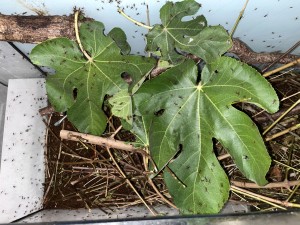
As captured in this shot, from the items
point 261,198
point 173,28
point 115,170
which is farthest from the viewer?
point 115,170

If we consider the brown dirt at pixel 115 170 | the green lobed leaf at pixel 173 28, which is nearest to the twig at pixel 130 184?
the brown dirt at pixel 115 170

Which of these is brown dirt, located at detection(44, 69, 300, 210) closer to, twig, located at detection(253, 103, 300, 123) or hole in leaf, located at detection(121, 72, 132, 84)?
twig, located at detection(253, 103, 300, 123)

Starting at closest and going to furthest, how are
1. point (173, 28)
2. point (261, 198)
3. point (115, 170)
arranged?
point (173, 28), point (261, 198), point (115, 170)

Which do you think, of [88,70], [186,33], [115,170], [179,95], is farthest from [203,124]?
[115,170]

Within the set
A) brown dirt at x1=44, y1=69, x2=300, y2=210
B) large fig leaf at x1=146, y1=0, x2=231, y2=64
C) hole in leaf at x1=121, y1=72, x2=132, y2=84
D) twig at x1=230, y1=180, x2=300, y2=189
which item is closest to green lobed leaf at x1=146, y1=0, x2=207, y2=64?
large fig leaf at x1=146, y1=0, x2=231, y2=64

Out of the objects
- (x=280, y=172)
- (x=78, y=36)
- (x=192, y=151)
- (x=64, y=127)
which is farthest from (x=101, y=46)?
(x=280, y=172)

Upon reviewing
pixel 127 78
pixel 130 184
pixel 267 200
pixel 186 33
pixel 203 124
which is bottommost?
pixel 267 200

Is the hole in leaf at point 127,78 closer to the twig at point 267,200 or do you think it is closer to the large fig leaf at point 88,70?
the large fig leaf at point 88,70

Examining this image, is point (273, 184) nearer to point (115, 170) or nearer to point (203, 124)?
point (203, 124)
